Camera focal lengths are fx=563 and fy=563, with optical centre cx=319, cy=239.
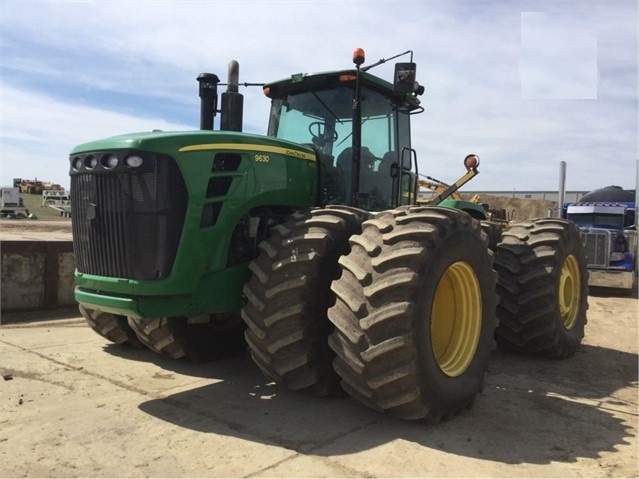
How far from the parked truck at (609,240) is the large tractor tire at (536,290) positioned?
7.37 metres

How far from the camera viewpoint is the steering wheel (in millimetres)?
5387

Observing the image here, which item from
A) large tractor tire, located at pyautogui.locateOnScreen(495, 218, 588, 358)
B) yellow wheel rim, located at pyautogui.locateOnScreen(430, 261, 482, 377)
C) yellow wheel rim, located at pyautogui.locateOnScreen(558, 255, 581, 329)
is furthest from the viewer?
yellow wheel rim, located at pyautogui.locateOnScreen(558, 255, 581, 329)

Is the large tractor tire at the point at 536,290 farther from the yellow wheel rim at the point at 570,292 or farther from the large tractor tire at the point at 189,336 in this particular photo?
the large tractor tire at the point at 189,336

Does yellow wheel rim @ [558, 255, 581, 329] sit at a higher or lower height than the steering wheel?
lower

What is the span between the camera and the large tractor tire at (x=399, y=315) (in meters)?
3.59

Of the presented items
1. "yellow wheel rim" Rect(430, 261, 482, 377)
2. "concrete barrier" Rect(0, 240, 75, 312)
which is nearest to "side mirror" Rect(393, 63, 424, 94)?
"yellow wheel rim" Rect(430, 261, 482, 377)

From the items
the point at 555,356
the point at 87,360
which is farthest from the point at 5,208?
the point at 555,356

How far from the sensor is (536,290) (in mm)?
5785

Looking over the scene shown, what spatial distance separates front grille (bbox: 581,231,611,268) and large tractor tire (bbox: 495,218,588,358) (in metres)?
8.08

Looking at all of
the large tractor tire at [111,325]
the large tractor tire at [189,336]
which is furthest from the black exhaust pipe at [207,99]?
the large tractor tire at [111,325]

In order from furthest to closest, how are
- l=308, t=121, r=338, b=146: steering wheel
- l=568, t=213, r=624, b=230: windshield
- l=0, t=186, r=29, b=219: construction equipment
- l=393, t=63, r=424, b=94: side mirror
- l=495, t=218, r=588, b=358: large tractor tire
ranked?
l=0, t=186, r=29, b=219: construction equipment, l=568, t=213, r=624, b=230: windshield, l=495, t=218, r=588, b=358: large tractor tire, l=308, t=121, r=338, b=146: steering wheel, l=393, t=63, r=424, b=94: side mirror

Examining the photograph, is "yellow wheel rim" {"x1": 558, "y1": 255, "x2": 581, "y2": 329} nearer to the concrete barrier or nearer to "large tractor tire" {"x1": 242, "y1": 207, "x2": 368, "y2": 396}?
"large tractor tire" {"x1": 242, "y1": 207, "x2": 368, "y2": 396}

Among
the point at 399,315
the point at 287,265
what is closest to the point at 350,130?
the point at 287,265

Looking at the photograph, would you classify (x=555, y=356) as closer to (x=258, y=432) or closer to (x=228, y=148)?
(x=258, y=432)
